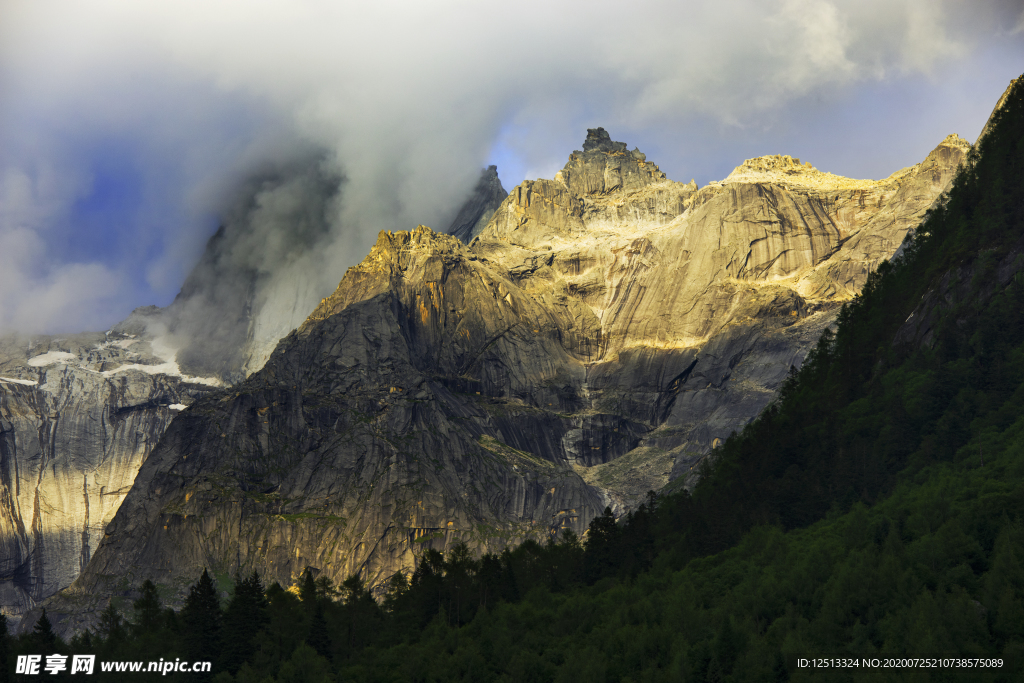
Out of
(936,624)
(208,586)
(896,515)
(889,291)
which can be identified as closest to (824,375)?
(889,291)

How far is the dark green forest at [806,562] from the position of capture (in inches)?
3802

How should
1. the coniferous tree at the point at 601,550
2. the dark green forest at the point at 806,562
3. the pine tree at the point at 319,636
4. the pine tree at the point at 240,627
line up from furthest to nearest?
1. the coniferous tree at the point at 601,550
2. the pine tree at the point at 319,636
3. the pine tree at the point at 240,627
4. the dark green forest at the point at 806,562

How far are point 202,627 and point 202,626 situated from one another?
0.38ft

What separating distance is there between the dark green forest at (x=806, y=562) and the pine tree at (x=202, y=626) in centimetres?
26

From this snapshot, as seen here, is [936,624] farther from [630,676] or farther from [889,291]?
[889,291]

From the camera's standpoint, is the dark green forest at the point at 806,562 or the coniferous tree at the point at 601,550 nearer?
the dark green forest at the point at 806,562

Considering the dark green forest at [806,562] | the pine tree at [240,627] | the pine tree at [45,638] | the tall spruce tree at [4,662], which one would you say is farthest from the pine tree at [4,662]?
the pine tree at [240,627]

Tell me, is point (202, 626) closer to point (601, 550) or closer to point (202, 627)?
point (202, 627)

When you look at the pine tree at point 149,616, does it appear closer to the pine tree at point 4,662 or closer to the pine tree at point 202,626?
the pine tree at point 202,626

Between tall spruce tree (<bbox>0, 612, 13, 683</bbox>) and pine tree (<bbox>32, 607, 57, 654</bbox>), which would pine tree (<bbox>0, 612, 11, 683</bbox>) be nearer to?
tall spruce tree (<bbox>0, 612, 13, 683</bbox>)

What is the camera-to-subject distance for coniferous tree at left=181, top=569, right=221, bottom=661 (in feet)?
392

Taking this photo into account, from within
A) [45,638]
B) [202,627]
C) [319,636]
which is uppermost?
→ [45,638]

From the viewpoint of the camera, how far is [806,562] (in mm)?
111062

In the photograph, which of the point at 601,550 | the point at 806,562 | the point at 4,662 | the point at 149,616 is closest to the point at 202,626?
the point at 149,616
